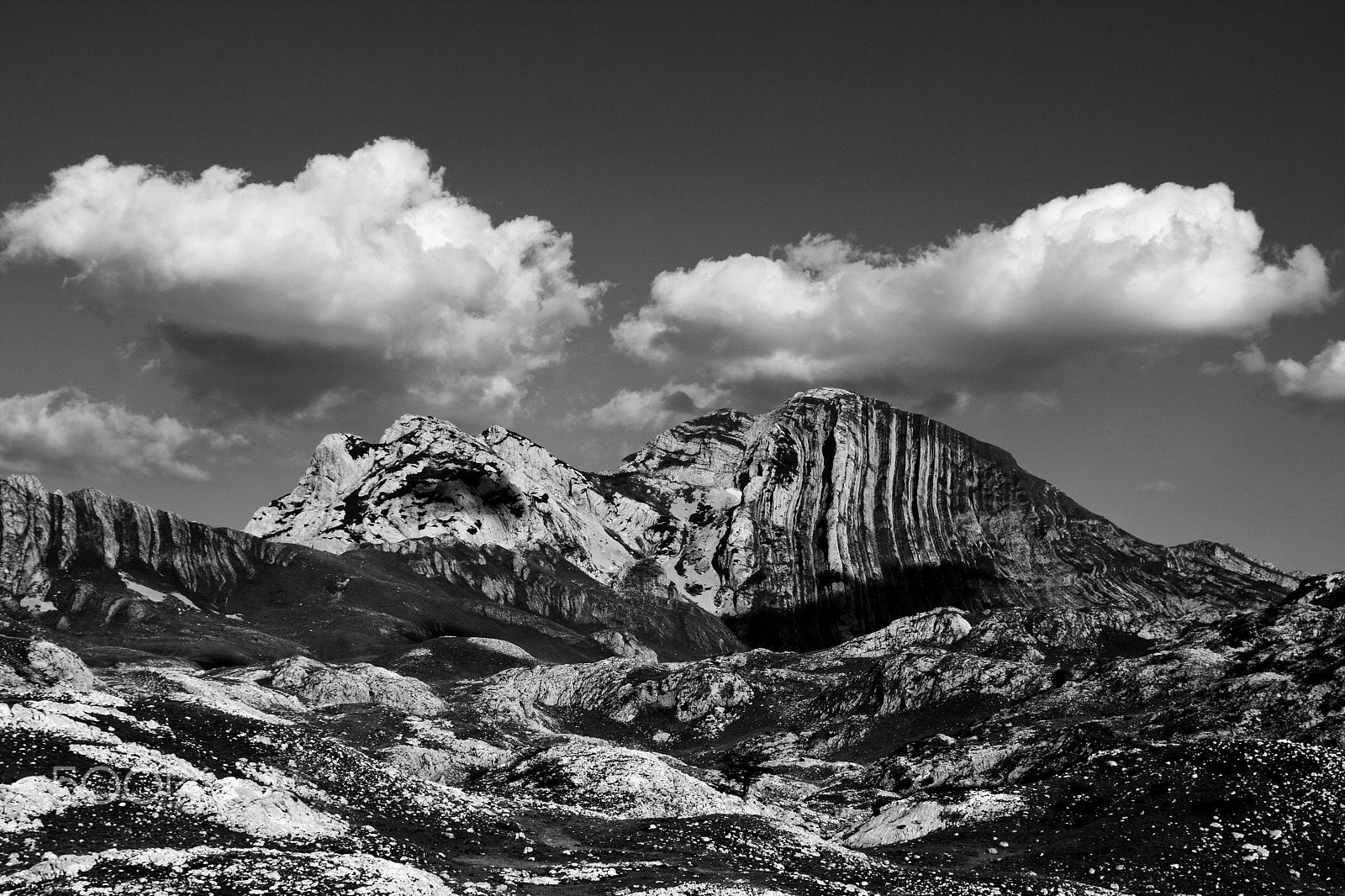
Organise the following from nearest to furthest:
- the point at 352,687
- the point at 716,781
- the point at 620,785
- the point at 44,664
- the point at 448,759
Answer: the point at 620,785, the point at 448,759, the point at 44,664, the point at 716,781, the point at 352,687

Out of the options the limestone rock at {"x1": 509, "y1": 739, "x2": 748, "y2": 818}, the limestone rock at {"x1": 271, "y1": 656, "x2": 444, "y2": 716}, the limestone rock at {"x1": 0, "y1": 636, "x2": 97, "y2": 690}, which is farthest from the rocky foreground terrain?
the limestone rock at {"x1": 271, "y1": 656, "x2": 444, "y2": 716}

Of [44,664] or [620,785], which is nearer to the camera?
[620,785]

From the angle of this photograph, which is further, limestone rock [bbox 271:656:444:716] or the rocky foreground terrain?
limestone rock [bbox 271:656:444:716]

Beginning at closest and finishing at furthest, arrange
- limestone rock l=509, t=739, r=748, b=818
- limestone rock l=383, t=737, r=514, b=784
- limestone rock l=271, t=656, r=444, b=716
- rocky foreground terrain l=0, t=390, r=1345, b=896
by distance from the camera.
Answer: rocky foreground terrain l=0, t=390, r=1345, b=896 < limestone rock l=509, t=739, r=748, b=818 < limestone rock l=383, t=737, r=514, b=784 < limestone rock l=271, t=656, r=444, b=716

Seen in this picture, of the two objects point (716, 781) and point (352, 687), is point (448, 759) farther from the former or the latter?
point (352, 687)

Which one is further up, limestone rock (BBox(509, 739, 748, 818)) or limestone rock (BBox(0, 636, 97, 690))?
limestone rock (BBox(0, 636, 97, 690))

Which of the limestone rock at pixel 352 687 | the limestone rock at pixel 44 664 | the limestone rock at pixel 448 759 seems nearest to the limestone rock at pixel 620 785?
the limestone rock at pixel 448 759

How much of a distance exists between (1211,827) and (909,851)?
15.8 m

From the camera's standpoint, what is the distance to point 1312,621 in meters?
99.0

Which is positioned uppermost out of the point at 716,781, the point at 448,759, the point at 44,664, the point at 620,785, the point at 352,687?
the point at 44,664

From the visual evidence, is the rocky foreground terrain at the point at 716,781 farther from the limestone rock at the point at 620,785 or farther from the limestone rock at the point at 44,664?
the limestone rock at the point at 44,664

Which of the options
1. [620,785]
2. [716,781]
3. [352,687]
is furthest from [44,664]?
[716,781]

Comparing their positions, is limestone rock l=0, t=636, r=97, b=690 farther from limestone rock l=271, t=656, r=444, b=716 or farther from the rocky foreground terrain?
limestone rock l=271, t=656, r=444, b=716

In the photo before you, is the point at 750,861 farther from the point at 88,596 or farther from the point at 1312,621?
the point at 88,596
